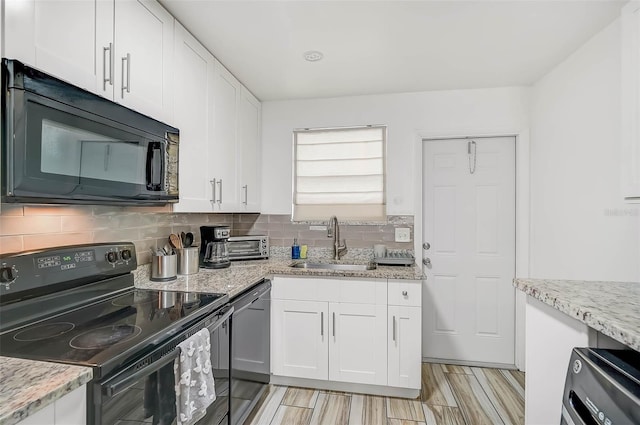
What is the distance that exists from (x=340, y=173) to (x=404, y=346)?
5.21 ft

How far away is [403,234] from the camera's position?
9.36 feet

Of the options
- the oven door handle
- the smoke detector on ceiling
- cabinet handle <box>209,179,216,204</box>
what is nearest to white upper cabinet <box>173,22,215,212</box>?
cabinet handle <box>209,179,216,204</box>

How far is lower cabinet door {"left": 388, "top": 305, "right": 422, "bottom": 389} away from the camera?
7.30ft

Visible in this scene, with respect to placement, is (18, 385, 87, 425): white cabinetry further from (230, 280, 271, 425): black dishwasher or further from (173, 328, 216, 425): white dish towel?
(230, 280, 271, 425): black dishwasher

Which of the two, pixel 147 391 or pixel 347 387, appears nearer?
pixel 147 391

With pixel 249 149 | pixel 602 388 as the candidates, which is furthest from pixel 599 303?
pixel 249 149

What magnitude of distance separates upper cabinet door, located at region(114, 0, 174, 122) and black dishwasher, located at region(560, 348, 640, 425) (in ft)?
6.30

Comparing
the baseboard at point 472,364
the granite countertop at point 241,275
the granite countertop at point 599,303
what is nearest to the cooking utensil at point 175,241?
the granite countertop at point 241,275

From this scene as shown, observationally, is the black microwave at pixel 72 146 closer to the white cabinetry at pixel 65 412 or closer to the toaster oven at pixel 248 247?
the white cabinetry at pixel 65 412

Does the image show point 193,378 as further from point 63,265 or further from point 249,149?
point 249,149

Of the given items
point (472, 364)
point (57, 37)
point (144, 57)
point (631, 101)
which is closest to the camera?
point (57, 37)

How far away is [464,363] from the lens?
9.27 feet

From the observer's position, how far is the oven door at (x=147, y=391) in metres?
0.91

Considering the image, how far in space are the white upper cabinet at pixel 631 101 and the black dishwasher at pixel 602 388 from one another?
0.69 meters
